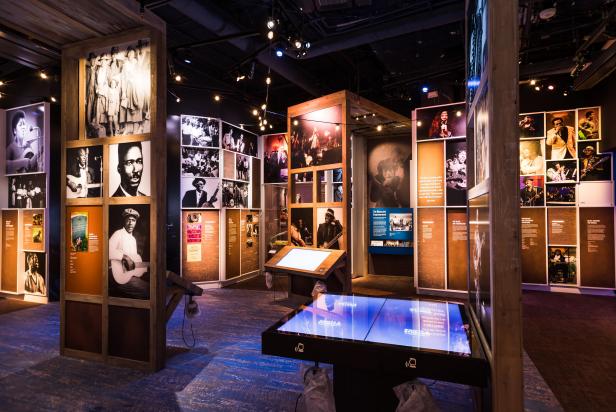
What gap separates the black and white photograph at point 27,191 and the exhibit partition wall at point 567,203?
968cm

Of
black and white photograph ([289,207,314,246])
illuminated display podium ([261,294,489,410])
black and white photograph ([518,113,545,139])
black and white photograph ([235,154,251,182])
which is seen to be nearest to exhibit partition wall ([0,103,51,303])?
black and white photograph ([235,154,251,182])

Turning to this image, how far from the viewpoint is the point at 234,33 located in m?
5.81

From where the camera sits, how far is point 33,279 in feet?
22.9

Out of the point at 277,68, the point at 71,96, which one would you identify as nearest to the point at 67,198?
the point at 71,96

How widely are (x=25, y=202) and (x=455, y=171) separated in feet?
27.9

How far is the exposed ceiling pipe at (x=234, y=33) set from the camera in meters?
5.46

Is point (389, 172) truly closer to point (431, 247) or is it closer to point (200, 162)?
point (431, 247)

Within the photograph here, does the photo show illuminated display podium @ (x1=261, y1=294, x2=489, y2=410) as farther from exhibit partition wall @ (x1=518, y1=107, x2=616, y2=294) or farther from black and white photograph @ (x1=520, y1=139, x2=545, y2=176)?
black and white photograph @ (x1=520, y1=139, x2=545, y2=176)

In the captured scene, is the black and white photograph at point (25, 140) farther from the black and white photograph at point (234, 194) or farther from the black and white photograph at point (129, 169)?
the black and white photograph at point (129, 169)

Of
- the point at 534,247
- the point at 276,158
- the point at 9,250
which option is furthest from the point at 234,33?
the point at 534,247

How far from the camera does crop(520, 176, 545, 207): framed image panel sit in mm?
7480

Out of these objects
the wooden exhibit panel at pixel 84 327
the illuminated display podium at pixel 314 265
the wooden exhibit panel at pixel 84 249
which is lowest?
the wooden exhibit panel at pixel 84 327

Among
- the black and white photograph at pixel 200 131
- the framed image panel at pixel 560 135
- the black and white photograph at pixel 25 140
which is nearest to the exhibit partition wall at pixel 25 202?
the black and white photograph at pixel 25 140

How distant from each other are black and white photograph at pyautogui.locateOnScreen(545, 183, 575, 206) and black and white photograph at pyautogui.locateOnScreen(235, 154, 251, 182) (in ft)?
22.2
